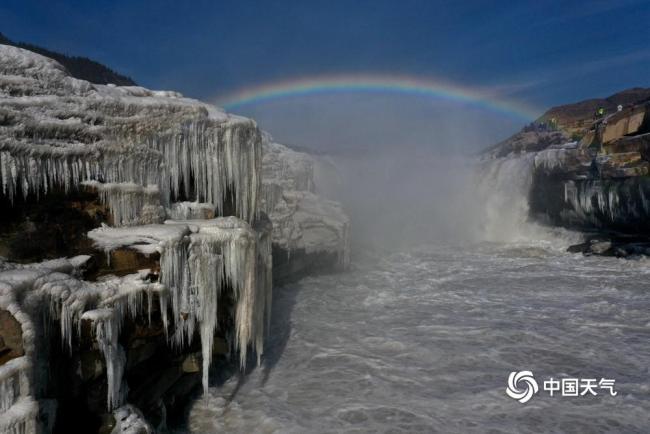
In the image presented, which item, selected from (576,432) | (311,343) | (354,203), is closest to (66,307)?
(311,343)

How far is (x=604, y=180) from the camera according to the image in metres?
19.0

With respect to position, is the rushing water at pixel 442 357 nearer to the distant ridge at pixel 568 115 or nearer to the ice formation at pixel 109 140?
the ice formation at pixel 109 140

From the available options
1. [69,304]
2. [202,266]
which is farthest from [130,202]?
[69,304]

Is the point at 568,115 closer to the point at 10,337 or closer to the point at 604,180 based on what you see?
the point at 604,180

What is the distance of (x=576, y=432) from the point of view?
5.46 meters

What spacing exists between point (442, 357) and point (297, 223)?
7458mm

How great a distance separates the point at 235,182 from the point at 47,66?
10.8 feet

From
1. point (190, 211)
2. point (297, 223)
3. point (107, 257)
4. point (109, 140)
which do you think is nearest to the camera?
point (107, 257)

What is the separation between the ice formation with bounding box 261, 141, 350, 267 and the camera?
45.3ft

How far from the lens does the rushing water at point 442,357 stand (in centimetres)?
584

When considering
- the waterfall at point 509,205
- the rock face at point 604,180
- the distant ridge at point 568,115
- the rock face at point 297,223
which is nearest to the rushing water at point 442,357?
the rock face at point 297,223

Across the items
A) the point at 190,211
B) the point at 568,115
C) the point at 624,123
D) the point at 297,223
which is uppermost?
the point at 568,115

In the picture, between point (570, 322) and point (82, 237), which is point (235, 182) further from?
point (570, 322)

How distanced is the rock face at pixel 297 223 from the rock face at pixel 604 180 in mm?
12520
